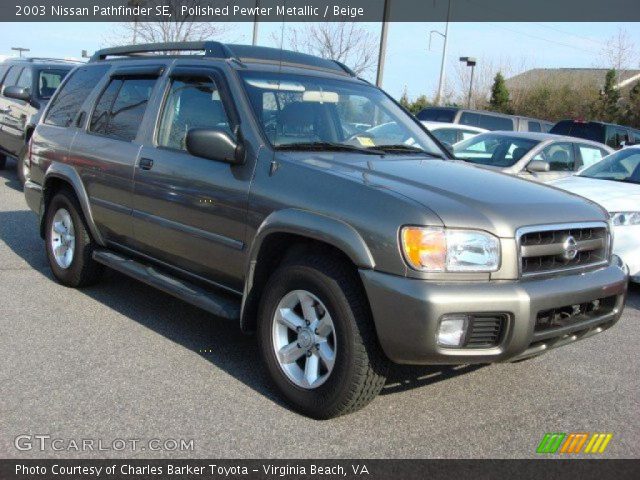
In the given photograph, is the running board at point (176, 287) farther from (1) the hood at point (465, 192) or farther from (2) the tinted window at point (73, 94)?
(2) the tinted window at point (73, 94)

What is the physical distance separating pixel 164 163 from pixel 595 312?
282cm

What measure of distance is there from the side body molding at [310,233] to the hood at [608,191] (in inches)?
147

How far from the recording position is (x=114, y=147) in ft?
16.9

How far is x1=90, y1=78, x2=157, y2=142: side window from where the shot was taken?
5059mm

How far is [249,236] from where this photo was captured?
397 centimetres

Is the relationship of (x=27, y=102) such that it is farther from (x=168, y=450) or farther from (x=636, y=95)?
(x=636, y=95)

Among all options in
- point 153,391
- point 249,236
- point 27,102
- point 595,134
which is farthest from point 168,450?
point 595,134

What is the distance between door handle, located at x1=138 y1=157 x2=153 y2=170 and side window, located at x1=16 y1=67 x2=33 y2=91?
787cm

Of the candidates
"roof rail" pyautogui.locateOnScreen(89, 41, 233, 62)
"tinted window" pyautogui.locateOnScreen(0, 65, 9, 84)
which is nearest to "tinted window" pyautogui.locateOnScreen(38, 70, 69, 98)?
"tinted window" pyautogui.locateOnScreen(0, 65, 9, 84)

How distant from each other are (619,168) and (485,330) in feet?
17.1

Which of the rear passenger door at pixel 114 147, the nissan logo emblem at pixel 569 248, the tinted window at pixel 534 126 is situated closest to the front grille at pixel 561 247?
the nissan logo emblem at pixel 569 248

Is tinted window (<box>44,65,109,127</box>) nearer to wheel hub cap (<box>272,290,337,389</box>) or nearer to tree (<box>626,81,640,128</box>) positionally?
wheel hub cap (<box>272,290,337,389</box>)

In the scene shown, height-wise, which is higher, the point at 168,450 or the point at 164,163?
the point at 164,163

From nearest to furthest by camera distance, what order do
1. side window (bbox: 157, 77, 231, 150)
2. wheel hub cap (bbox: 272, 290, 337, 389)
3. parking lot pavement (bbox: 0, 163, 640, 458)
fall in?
parking lot pavement (bbox: 0, 163, 640, 458) → wheel hub cap (bbox: 272, 290, 337, 389) → side window (bbox: 157, 77, 231, 150)
